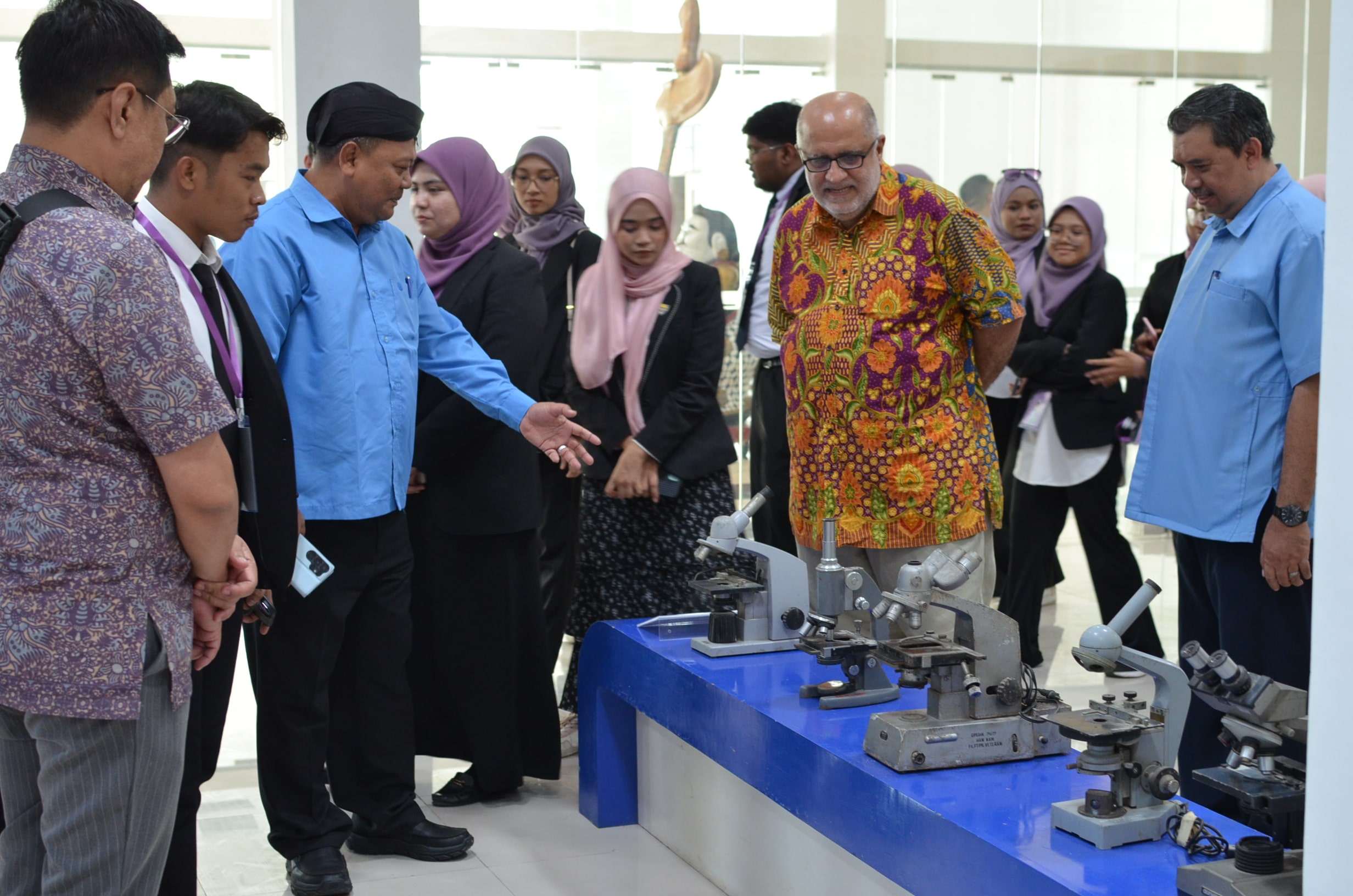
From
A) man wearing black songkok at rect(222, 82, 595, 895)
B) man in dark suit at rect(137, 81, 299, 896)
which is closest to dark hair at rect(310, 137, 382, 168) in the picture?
man wearing black songkok at rect(222, 82, 595, 895)

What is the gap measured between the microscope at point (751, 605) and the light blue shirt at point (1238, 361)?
0.67 m

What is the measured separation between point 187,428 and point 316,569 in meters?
0.76

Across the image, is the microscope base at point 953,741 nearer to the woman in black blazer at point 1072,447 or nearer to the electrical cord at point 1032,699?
the electrical cord at point 1032,699

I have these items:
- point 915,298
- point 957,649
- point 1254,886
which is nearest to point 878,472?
point 915,298

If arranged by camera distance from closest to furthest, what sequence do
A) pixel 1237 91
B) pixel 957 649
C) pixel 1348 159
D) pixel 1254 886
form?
pixel 1348 159
pixel 1254 886
pixel 957 649
pixel 1237 91

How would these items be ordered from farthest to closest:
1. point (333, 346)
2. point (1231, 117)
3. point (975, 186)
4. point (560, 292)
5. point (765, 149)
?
point (975, 186) → point (765, 149) → point (560, 292) → point (333, 346) → point (1231, 117)

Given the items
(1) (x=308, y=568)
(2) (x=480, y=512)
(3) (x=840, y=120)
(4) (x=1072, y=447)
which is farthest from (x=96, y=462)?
(4) (x=1072, y=447)

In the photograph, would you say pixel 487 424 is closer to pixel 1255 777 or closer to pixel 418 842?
pixel 418 842

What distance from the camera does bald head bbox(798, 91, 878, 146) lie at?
8.74 ft

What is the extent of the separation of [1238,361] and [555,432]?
126cm

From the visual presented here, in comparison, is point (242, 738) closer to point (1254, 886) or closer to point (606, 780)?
point (606, 780)

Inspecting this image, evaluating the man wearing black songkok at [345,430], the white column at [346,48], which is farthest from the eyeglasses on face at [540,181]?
the man wearing black songkok at [345,430]

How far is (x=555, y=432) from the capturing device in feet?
8.74

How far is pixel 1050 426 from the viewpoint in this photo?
415 centimetres
